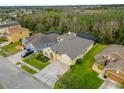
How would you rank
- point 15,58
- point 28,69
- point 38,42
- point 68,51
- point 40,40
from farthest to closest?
1. point 40,40
2. point 38,42
3. point 15,58
4. point 68,51
5. point 28,69

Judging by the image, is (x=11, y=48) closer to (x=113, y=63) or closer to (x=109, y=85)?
(x=113, y=63)

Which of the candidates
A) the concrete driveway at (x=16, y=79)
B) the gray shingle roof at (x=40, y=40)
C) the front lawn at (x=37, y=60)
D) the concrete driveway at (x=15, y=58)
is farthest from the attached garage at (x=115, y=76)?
the concrete driveway at (x=15, y=58)

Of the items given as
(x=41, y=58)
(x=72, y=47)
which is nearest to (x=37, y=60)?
(x=41, y=58)

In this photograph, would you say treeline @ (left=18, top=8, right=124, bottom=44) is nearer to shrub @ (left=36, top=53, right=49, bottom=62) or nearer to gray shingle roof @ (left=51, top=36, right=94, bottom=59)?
gray shingle roof @ (left=51, top=36, right=94, bottom=59)

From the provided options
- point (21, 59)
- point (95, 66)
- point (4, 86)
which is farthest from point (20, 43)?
point (95, 66)

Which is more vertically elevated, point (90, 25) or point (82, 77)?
point (90, 25)

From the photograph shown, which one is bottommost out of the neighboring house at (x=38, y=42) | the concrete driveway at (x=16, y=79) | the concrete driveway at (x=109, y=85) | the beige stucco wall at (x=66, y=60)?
the concrete driveway at (x=16, y=79)

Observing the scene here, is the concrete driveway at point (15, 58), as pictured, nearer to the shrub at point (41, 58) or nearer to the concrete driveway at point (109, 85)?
the shrub at point (41, 58)
